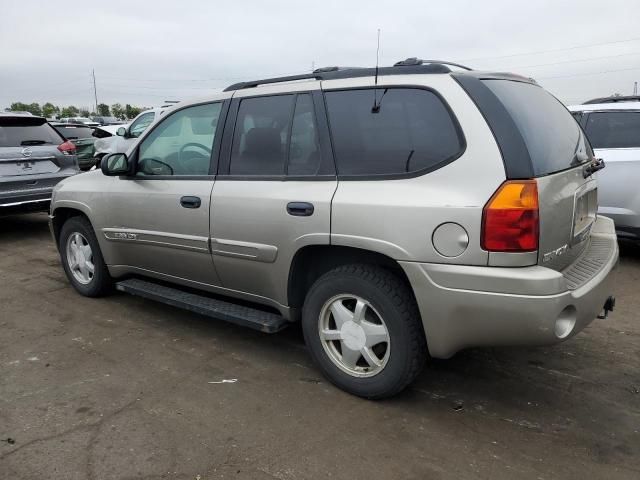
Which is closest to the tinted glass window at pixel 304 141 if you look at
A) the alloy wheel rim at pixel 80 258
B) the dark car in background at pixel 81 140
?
the alloy wheel rim at pixel 80 258

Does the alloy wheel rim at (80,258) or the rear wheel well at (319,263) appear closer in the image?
the rear wheel well at (319,263)

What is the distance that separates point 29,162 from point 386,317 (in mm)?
6375

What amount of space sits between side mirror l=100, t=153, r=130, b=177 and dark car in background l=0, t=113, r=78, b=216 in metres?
3.69

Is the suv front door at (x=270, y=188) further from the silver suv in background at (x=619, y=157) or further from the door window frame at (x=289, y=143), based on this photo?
the silver suv in background at (x=619, y=157)

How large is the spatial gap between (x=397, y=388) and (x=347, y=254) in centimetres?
79

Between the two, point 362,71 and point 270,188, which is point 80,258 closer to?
point 270,188

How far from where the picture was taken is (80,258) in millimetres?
4809

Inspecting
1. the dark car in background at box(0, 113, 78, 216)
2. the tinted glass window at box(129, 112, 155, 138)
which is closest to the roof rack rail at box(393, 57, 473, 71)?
the dark car in background at box(0, 113, 78, 216)

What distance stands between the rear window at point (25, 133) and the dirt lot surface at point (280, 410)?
390 centimetres

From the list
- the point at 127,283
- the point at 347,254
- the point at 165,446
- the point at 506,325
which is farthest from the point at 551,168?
the point at 127,283

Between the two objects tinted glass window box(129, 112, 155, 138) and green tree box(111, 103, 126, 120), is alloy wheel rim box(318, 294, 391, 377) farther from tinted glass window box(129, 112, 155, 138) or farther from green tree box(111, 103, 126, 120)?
green tree box(111, 103, 126, 120)

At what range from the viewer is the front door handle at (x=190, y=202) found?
3.62 m

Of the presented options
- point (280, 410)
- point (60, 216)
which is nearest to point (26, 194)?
point (60, 216)

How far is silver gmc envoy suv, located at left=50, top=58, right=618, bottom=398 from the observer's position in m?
2.53
